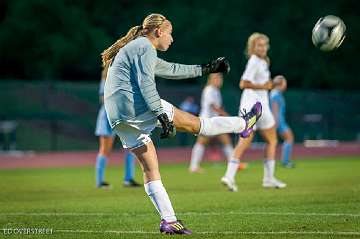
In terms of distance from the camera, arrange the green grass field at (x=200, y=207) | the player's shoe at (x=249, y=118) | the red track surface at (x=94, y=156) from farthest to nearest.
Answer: the red track surface at (x=94, y=156), the player's shoe at (x=249, y=118), the green grass field at (x=200, y=207)

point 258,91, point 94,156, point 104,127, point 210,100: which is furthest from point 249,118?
point 94,156

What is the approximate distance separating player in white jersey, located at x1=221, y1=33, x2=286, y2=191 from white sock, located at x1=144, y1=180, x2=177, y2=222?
18.2 feet

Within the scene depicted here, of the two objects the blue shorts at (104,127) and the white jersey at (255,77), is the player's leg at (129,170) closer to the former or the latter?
the blue shorts at (104,127)

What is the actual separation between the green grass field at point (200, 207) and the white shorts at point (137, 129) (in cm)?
98

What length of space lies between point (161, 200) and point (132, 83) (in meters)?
1.30

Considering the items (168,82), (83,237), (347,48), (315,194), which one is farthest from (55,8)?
(83,237)

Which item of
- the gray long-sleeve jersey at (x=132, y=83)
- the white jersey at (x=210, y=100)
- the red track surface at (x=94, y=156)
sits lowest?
the red track surface at (x=94, y=156)

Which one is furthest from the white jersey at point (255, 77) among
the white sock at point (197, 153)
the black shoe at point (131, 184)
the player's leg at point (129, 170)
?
the white sock at point (197, 153)

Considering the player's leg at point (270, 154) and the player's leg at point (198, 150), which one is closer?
the player's leg at point (270, 154)

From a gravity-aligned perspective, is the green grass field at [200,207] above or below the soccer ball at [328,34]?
below

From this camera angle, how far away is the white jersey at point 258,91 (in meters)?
16.8

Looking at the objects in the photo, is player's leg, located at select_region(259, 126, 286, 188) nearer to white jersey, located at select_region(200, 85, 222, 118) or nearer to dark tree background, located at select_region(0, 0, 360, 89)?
white jersey, located at select_region(200, 85, 222, 118)

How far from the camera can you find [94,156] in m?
35.4

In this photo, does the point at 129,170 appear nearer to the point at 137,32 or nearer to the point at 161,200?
the point at 137,32
